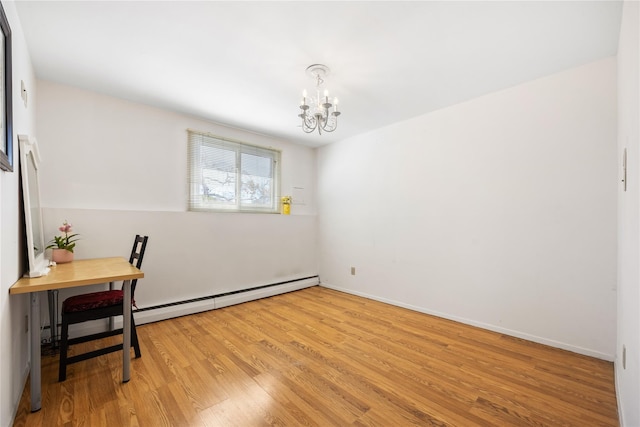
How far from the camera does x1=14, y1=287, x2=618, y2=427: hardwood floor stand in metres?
1.61

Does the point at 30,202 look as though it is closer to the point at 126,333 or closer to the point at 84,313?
the point at 84,313

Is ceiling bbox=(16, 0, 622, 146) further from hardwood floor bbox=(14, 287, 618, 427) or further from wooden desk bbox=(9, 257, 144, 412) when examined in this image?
hardwood floor bbox=(14, 287, 618, 427)

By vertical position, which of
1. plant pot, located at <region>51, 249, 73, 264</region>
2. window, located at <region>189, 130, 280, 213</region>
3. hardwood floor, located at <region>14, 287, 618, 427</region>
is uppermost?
window, located at <region>189, 130, 280, 213</region>

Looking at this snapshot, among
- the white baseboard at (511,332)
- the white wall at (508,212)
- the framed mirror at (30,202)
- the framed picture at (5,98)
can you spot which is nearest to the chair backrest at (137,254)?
the framed mirror at (30,202)

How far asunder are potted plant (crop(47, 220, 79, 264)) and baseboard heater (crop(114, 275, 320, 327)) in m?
0.83

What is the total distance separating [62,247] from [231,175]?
203 centimetres

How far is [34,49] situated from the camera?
2.14 m

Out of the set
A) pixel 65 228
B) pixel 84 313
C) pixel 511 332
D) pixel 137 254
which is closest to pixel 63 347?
pixel 84 313

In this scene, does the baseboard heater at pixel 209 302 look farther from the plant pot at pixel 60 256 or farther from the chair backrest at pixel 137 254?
the plant pot at pixel 60 256

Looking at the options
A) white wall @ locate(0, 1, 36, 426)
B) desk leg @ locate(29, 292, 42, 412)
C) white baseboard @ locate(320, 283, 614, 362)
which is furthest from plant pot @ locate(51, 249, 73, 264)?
white baseboard @ locate(320, 283, 614, 362)

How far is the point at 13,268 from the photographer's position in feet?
5.30

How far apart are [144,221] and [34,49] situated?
5.60 ft

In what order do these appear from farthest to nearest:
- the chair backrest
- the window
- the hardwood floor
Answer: the window, the chair backrest, the hardwood floor

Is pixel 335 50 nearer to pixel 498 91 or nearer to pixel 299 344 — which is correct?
pixel 498 91
